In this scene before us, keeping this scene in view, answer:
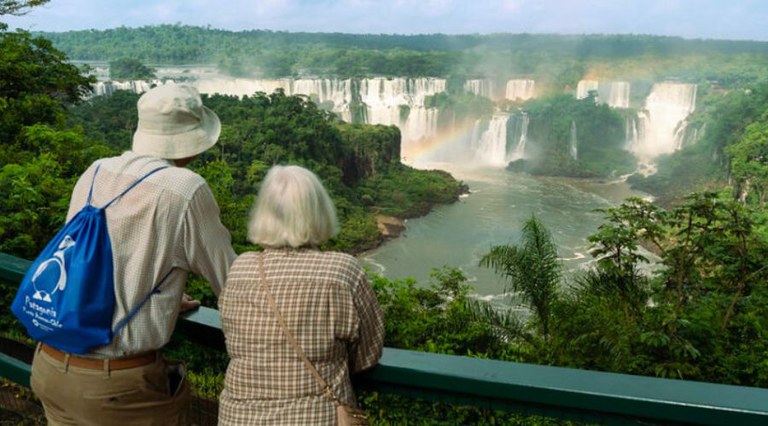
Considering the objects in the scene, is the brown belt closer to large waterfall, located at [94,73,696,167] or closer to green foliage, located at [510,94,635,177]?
large waterfall, located at [94,73,696,167]

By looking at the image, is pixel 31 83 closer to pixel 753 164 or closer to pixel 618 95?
pixel 753 164

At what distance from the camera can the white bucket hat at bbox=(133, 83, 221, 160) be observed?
1.30 metres

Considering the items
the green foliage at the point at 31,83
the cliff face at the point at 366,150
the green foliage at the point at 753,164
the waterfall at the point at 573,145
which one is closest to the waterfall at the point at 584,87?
the waterfall at the point at 573,145

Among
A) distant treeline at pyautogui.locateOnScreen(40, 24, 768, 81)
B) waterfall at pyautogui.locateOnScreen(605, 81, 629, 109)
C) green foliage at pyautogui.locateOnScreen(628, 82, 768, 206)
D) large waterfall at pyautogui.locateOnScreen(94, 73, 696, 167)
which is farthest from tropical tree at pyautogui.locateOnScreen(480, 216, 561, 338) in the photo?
distant treeline at pyautogui.locateOnScreen(40, 24, 768, 81)

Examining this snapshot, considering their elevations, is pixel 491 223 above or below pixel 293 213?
below

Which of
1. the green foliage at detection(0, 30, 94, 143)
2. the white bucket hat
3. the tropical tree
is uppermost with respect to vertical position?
the white bucket hat

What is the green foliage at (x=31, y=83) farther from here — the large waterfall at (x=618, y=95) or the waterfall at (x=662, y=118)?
the large waterfall at (x=618, y=95)

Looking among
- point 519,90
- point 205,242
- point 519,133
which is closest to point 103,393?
point 205,242

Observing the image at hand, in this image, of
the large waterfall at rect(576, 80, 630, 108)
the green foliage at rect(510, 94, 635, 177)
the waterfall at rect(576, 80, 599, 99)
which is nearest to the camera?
the green foliage at rect(510, 94, 635, 177)

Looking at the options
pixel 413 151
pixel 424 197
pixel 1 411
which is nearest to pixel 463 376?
pixel 1 411

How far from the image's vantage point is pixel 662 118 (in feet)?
155

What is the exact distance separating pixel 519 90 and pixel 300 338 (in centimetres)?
5498

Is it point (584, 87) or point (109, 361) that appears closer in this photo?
point (109, 361)

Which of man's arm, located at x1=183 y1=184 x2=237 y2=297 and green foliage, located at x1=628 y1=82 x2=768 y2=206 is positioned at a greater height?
man's arm, located at x1=183 y1=184 x2=237 y2=297
